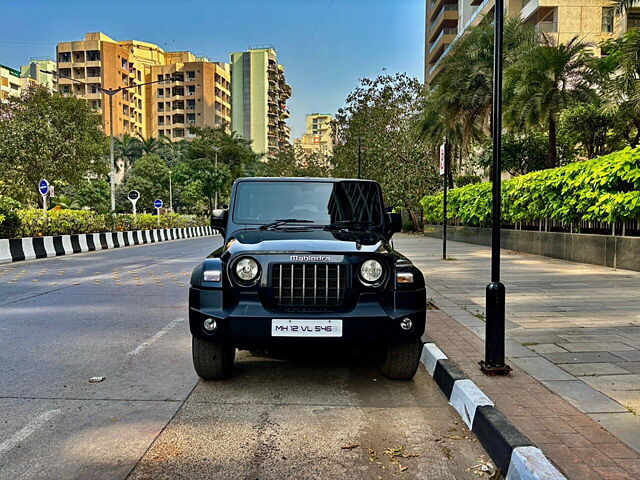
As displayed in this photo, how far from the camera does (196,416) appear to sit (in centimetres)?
388

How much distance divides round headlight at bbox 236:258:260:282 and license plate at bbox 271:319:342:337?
39 centimetres

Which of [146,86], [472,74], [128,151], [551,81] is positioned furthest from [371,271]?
[146,86]

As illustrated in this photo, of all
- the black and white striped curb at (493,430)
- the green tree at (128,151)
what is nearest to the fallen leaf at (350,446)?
the black and white striped curb at (493,430)

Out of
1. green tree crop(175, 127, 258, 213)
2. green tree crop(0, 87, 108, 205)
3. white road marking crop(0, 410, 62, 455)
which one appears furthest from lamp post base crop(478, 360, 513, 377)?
green tree crop(175, 127, 258, 213)

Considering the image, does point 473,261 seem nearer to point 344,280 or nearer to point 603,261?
point 603,261

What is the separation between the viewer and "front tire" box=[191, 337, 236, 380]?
177 inches

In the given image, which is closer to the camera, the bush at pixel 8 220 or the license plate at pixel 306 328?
the license plate at pixel 306 328

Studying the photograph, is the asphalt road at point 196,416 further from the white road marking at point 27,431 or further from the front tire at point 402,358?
the front tire at point 402,358

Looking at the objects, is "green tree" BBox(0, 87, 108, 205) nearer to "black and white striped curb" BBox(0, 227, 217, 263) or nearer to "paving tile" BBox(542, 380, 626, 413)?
"black and white striped curb" BBox(0, 227, 217, 263)

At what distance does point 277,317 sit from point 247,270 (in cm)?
44

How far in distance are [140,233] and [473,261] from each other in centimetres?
1912

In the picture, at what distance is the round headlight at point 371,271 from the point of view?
432cm

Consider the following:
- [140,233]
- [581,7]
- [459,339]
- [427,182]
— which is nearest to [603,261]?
[459,339]

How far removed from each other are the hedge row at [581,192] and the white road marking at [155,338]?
8594 millimetres
